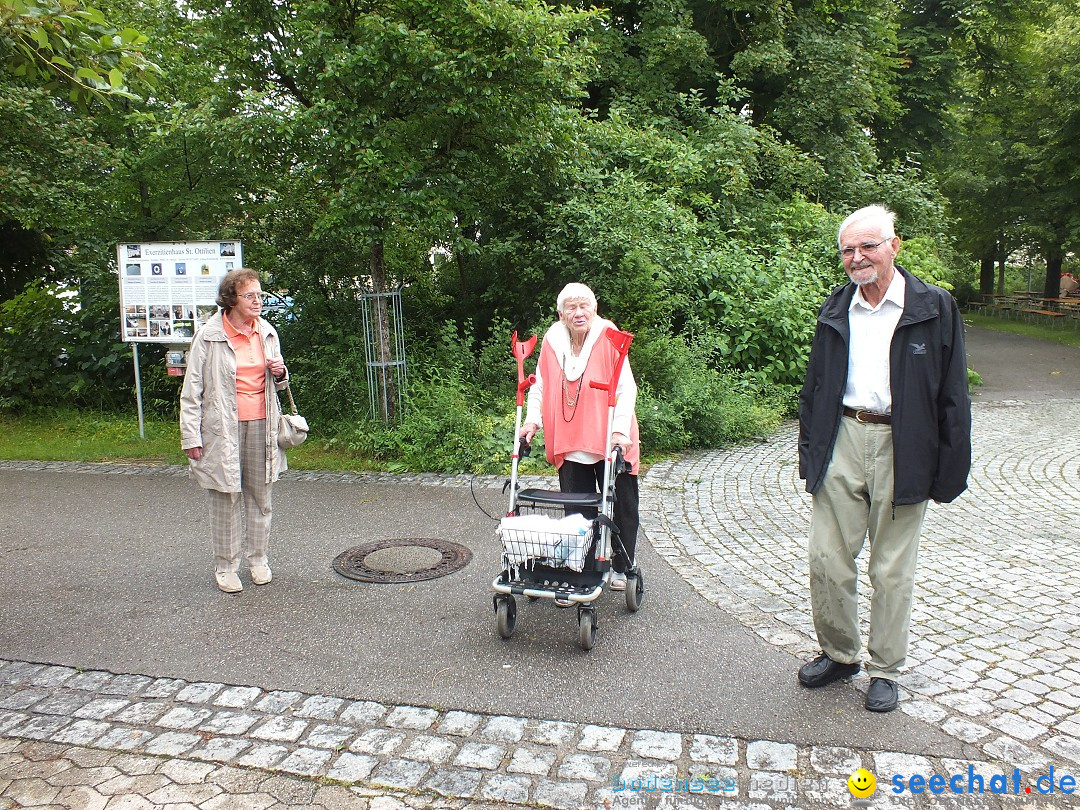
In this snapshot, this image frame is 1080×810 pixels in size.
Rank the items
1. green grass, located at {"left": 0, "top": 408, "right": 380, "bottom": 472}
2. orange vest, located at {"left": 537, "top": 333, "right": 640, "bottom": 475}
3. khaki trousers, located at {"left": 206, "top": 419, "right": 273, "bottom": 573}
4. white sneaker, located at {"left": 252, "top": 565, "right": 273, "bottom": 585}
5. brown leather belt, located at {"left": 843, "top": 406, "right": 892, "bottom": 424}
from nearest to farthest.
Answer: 1. brown leather belt, located at {"left": 843, "top": 406, "right": 892, "bottom": 424}
2. orange vest, located at {"left": 537, "top": 333, "right": 640, "bottom": 475}
3. khaki trousers, located at {"left": 206, "top": 419, "right": 273, "bottom": 573}
4. white sneaker, located at {"left": 252, "top": 565, "right": 273, "bottom": 585}
5. green grass, located at {"left": 0, "top": 408, "right": 380, "bottom": 472}

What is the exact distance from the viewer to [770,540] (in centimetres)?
620

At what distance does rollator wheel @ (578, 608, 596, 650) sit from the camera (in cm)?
426

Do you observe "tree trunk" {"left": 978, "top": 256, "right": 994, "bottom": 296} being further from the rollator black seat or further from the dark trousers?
the rollator black seat

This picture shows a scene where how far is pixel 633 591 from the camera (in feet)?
15.8

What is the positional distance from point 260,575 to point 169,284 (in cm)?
510

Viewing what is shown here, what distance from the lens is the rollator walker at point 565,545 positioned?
4.24m

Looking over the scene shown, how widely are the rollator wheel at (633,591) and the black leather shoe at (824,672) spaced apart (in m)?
1.10

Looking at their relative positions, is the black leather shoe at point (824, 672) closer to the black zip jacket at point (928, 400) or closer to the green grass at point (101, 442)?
the black zip jacket at point (928, 400)

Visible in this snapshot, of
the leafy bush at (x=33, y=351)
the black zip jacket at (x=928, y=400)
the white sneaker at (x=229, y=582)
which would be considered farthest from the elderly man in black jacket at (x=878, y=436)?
the leafy bush at (x=33, y=351)

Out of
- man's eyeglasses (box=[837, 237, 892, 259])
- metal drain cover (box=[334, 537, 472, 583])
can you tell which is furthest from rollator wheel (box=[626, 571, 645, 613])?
man's eyeglasses (box=[837, 237, 892, 259])

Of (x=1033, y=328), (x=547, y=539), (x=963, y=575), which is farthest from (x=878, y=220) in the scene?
(x=1033, y=328)

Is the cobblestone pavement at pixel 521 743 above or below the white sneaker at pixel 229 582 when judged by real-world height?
below

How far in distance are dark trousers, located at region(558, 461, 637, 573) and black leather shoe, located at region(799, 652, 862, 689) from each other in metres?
1.21

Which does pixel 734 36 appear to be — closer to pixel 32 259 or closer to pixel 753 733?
pixel 32 259
